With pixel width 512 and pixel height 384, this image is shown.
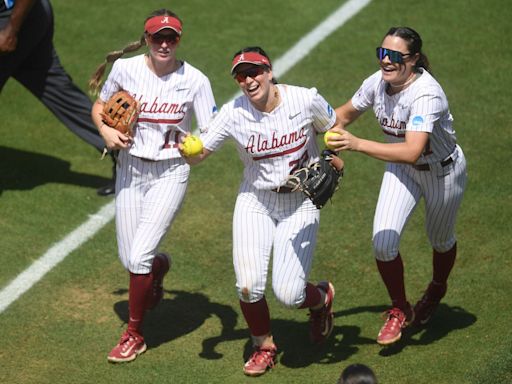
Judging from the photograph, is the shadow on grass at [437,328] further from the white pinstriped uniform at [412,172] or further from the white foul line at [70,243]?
the white foul line at [70,243]

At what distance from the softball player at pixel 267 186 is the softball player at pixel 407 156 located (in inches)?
15.3

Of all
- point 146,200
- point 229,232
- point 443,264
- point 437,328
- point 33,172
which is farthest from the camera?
point 33,172

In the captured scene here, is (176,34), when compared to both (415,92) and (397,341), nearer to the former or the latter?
(415,92)

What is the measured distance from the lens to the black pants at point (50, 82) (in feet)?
29.5

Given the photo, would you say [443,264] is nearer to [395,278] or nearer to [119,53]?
[395,278]

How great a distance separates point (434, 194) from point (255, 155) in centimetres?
121

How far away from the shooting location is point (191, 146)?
21.5 feet

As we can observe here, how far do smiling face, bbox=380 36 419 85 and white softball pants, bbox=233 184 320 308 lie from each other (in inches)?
36.5

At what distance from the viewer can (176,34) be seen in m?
6.80

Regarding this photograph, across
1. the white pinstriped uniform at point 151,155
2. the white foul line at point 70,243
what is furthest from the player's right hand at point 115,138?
the white foul line at point 70,243

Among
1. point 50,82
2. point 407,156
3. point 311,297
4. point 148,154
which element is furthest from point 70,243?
point 407,156

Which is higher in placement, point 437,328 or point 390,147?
point 390,147

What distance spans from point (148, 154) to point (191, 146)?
55 cm

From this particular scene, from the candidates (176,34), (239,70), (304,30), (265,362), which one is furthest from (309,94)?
(304,30)
